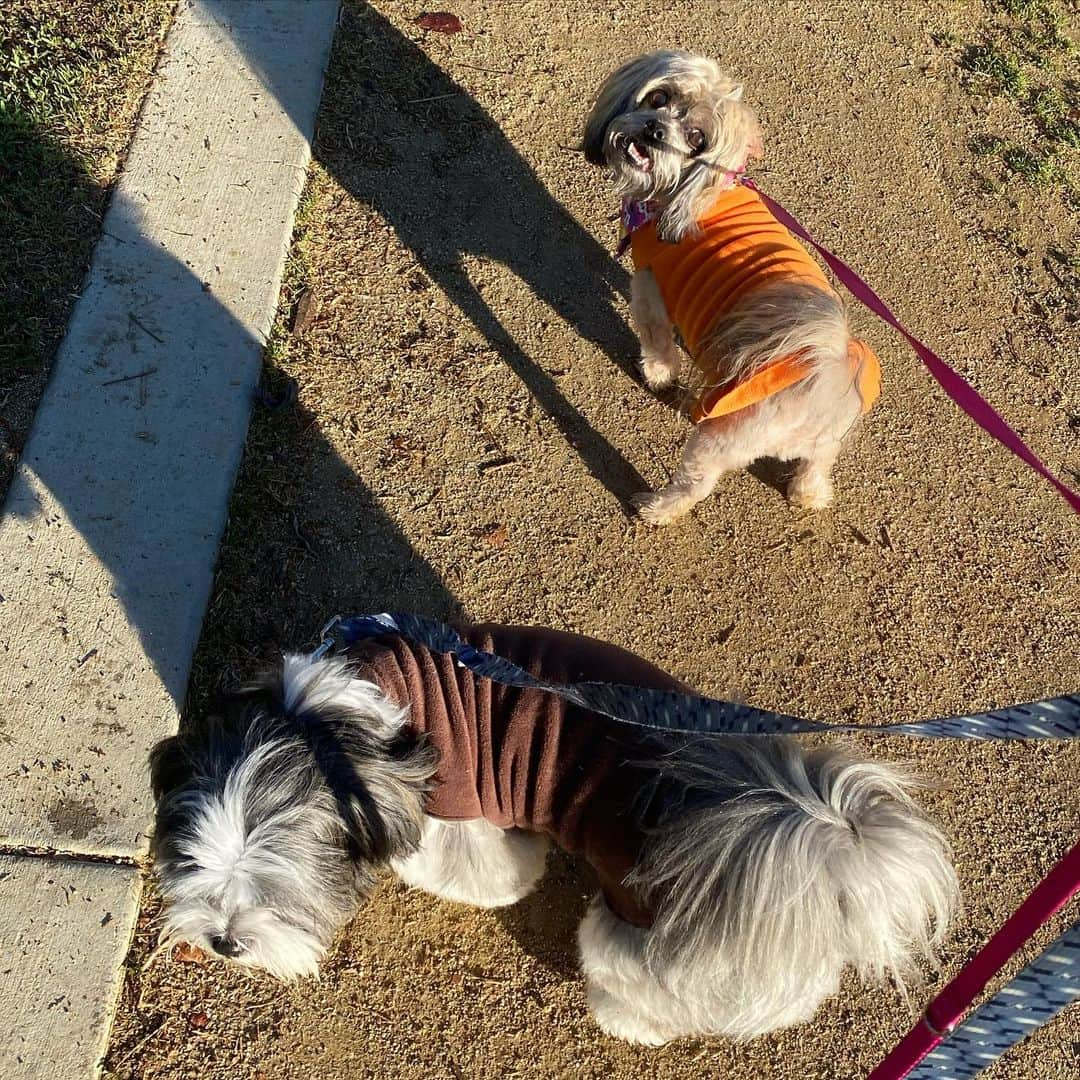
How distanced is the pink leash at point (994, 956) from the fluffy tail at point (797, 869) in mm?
240

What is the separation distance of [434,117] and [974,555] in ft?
11.6

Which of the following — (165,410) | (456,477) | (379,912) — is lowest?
(379,912)

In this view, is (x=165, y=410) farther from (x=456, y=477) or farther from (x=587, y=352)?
(x=587, y=352)

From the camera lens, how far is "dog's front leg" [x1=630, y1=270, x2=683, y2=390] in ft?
11.9

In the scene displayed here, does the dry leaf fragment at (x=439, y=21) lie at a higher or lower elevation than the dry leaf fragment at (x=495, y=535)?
higher

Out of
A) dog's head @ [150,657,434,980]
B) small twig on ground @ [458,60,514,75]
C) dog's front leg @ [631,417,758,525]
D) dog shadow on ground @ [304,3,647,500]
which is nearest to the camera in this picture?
dog's head @ [150,657,434,980]

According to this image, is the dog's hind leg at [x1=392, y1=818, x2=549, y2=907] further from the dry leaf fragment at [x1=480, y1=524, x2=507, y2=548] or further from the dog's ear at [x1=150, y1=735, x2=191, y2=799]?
the dry leaf fragment at [x1=480, y1=524, x2=507, y2=548]

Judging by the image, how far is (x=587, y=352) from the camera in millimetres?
4082

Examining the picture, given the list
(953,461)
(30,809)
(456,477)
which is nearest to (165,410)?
(456,477)

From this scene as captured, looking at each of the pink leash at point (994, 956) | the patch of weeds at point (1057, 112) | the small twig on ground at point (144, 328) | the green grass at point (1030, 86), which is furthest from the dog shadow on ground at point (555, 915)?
the patch of weeds at point (1057, 112)

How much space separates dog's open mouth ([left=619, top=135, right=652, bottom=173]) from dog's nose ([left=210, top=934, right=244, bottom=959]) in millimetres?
2906

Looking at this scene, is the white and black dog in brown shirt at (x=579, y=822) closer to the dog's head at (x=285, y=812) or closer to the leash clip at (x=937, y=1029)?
the dog's head at (x=285, y=812)

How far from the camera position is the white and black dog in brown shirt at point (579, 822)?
1.78 m

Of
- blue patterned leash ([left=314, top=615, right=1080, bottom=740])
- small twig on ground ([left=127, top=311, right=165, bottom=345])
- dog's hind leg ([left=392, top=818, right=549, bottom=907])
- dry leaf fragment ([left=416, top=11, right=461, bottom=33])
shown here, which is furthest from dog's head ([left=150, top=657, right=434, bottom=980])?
dry leaf fragment ([left=416, top=11, right=461, bottom=33])
